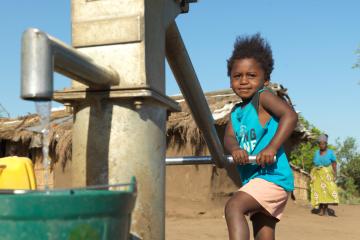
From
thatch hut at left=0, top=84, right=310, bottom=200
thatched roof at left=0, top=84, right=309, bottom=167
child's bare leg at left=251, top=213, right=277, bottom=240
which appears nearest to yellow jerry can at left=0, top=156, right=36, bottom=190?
child's bare leg at left=251, top=213, right=277, bottom=240

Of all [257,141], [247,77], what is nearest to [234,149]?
[257,141]

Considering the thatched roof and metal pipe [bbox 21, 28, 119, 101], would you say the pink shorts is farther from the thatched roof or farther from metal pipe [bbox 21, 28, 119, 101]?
the thatched roof

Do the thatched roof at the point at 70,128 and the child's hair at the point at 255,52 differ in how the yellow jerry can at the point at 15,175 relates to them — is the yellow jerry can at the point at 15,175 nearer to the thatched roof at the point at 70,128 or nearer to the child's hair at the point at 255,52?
the child's hair at the point at 255,52

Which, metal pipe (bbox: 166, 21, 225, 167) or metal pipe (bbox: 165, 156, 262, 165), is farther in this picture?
metal pipe (bbox: 165, 156, 262, 165)

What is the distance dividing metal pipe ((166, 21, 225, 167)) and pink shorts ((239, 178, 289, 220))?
27cm

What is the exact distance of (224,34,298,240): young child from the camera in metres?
2.02

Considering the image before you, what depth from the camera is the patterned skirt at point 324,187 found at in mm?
9844

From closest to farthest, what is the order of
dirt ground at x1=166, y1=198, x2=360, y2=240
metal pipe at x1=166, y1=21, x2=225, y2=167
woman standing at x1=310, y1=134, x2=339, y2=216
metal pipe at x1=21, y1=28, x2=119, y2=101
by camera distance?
metal pipe at x1=21, y1=28, x2=119, y2=101 → metal pipe at x1=166, y1=21, x2=225, y2=167 → dirt ground at x1=166, y1=198, x2=360, y2=240 → woman standing at x1=310, y1=134, x2=339, y2=216

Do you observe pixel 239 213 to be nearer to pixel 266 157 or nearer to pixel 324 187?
pixel 266 157

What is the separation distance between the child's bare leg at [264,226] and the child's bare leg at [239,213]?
0.20 m

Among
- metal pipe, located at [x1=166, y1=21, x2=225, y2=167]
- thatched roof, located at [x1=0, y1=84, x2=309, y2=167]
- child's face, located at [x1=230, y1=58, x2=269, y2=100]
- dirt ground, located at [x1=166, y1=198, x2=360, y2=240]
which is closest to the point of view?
metal pipe, located at [x1=166, y1=21, x2=225, y2=167]

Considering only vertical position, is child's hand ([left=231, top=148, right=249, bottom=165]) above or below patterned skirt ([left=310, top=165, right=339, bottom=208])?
above

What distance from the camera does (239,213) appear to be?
1.98m

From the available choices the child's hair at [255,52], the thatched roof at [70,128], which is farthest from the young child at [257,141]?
the thatched roof at [70,128]
